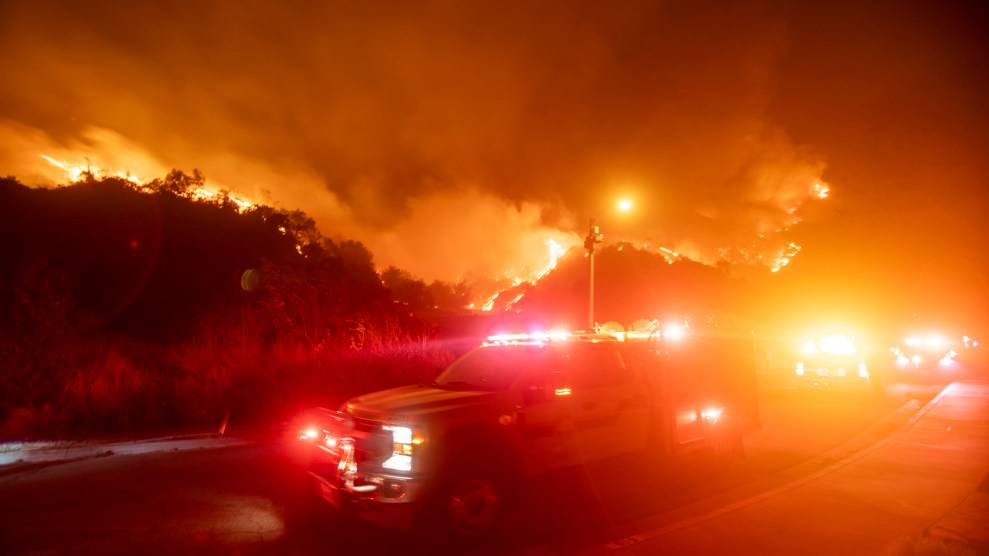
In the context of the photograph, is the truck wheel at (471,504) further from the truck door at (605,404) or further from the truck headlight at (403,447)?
the truck door at (605,404)

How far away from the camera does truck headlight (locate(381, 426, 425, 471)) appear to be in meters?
4.94

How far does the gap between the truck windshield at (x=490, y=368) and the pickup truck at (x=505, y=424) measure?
0.02 m

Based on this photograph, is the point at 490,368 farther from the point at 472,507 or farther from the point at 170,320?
the point at 170,320

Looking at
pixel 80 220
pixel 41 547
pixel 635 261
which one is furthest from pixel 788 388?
pixel 80 220

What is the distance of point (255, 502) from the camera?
643cm

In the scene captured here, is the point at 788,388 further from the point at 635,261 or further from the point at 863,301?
the point at 635,261

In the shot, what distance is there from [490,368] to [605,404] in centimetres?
138

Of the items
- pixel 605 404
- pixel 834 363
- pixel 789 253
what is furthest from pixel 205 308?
pixel 834 363

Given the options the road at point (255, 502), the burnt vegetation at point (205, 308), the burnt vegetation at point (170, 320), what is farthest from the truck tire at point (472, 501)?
the burnt vegetation at point (170, 320)

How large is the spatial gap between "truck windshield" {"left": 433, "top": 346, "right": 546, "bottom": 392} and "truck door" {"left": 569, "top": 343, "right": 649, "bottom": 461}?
561 millimetres

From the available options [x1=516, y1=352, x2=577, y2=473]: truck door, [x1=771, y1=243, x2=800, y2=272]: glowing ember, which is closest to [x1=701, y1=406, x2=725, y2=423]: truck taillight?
[x1=516, y1=352, x2=577, y2=473]: truck door

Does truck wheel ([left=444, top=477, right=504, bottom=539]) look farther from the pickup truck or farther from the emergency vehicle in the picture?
the emergency vehicle

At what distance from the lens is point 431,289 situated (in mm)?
38438

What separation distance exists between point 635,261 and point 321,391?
30.1m
